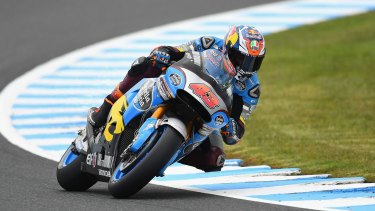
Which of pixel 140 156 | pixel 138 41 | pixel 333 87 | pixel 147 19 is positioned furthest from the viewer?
pixel 147 19

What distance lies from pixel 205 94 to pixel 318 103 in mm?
6858

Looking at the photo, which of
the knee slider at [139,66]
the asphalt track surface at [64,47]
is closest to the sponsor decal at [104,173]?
the asphalt track surface at [64,47]

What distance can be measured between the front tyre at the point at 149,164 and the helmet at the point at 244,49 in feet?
2.82

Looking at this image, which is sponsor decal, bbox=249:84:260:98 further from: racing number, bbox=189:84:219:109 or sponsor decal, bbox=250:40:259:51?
racing number, bbox=189:84:219:109

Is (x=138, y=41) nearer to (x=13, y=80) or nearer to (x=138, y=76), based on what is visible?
Result: (x=13, y=80)

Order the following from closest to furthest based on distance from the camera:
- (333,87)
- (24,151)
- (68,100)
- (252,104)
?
(252,104) < (24,151) < (68,100) < (333,87)

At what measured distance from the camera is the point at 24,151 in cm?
1178

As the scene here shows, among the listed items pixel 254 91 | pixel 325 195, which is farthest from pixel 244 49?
pixel 325 195

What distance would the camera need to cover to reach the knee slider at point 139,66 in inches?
369

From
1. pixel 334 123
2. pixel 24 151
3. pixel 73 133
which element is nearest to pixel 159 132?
pixel 24 151

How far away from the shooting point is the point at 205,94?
344 inches

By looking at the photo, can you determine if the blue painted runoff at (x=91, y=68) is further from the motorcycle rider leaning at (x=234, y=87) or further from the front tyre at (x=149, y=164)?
the front tyre at (x=149, y=164)

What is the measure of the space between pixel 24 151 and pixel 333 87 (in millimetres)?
6469

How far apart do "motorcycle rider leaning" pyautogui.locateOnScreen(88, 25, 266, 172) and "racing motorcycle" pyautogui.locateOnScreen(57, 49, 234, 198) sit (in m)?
0.14
